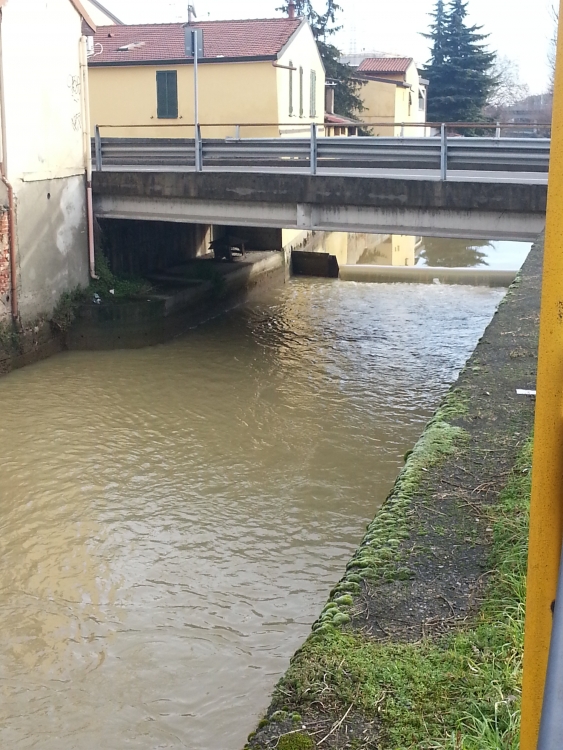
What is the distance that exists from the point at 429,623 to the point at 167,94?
24.1 metres

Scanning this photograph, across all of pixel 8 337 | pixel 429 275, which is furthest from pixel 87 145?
pixel 429 275

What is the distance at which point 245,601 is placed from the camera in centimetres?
711

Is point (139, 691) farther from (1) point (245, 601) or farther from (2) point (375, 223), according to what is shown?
(2) point (375, 223)

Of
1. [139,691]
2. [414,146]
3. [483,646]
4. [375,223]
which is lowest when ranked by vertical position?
[139,691]

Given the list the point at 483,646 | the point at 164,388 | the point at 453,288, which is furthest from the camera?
the point at 453,288

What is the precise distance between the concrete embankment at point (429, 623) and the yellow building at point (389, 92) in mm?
39823

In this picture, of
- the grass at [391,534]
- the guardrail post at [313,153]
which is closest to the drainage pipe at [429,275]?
the guardrail post at [313,153]

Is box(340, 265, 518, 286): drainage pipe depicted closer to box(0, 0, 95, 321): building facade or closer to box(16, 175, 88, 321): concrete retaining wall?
box(16, 175, 88, 321): concrete retaining wall

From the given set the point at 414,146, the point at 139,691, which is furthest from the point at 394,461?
→ the point at 414,146

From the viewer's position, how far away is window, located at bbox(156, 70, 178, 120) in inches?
1005

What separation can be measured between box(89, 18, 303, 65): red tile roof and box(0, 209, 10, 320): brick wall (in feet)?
44.1

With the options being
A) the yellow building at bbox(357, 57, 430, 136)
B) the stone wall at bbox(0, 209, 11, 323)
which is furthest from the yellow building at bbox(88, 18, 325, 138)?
→ the yellow building at bbox(357, 57, 430, 136)

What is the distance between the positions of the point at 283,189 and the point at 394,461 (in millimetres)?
5710

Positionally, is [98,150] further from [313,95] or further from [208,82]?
[313,95]
